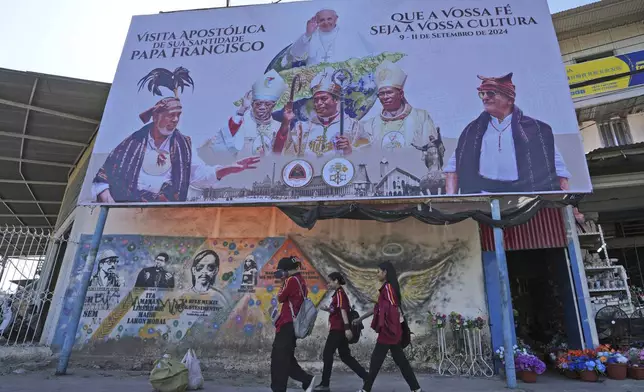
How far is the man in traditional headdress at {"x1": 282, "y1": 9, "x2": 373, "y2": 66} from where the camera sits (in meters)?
7.71

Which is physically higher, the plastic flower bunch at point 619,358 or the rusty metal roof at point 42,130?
the rusty metal roof at point 42,130

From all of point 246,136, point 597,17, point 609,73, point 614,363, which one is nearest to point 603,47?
point 597,17

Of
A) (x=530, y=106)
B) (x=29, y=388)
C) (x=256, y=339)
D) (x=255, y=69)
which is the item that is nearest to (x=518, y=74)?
(x=530, y=106)

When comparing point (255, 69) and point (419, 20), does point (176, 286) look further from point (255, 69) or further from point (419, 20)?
point (419, 20)

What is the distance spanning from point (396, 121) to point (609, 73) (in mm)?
6770

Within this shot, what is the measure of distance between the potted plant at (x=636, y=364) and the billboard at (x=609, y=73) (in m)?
6.30

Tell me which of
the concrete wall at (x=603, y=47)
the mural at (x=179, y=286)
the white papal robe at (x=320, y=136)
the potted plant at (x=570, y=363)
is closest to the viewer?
the potted plant at (x=570, y=363)

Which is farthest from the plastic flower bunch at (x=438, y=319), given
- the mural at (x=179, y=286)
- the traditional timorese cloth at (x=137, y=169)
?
the traditional timorese cloth at (x=137, y=169)

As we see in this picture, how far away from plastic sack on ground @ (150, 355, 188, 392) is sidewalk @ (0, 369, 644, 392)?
1.86 feet

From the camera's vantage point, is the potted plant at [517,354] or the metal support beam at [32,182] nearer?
the potted plant at [517,354]

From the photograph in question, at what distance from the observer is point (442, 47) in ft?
24.3

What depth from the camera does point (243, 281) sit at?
7.54 metres

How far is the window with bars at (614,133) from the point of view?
32.7 ft

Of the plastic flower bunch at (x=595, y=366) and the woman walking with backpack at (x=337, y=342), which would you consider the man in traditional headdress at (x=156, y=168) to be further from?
the plastic flower bunch at (x=595, y=366)
